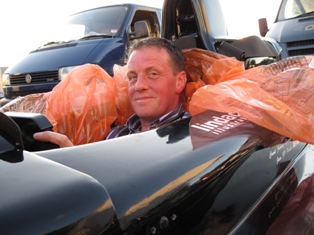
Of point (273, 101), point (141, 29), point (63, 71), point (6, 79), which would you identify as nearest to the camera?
point (273, 101)

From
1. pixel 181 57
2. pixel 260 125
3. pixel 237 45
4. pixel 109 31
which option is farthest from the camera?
pixel 109 31

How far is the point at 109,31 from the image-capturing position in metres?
5.05

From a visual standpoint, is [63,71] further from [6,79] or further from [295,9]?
[295,9]

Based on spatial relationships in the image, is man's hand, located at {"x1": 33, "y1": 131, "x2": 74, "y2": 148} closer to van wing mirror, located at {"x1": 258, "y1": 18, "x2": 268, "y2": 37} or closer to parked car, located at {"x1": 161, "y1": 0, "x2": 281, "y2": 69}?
parked car, located at {"x1": 161, "y1": 0, "x2": 281, "y2": 69}

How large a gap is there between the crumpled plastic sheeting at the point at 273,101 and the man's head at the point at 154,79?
0.51m

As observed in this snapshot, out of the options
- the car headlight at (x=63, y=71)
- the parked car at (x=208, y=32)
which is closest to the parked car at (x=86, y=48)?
the car headlight at (x=63, y=71)

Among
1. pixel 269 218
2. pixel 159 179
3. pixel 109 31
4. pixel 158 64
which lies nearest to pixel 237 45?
pixel 158 64

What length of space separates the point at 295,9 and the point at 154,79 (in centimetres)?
401

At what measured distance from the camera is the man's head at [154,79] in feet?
6.15

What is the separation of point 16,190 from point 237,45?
1.95 meters

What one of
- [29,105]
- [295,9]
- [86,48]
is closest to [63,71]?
[86,48]

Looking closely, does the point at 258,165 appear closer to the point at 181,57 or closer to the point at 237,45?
the point at 181,57

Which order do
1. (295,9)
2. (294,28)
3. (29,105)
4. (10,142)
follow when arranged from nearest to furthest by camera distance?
(10,142), (29,105), (294,28), (295,9)

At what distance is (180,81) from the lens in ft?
6.64
